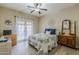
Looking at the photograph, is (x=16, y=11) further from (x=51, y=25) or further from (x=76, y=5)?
(x=76, y=5)

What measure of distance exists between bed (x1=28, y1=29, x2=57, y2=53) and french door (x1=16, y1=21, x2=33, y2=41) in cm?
11

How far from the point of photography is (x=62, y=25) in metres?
1.79

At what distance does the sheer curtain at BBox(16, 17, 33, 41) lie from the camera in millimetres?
1772

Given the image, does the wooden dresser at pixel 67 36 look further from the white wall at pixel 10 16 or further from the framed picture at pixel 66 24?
the white wall at pixel 10 16

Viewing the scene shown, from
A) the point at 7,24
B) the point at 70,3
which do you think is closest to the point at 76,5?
the point at 70,3

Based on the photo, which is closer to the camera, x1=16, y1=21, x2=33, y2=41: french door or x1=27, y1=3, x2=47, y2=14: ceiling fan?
x1=27, y1=3, x2=47, y2=14: ceiling fan

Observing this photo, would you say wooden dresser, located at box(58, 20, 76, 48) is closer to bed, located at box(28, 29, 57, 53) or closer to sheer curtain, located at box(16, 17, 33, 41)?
bed, located at box(28, 29, 57, 53)

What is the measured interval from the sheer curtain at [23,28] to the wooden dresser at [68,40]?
59 cm

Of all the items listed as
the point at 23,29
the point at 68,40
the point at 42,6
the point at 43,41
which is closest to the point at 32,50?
the point at 43,41

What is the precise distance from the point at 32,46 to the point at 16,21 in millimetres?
558

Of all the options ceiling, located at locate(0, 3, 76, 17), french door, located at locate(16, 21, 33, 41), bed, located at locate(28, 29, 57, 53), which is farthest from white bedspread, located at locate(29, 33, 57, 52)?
ceiling, located at locate(0, 3, 76, 17)

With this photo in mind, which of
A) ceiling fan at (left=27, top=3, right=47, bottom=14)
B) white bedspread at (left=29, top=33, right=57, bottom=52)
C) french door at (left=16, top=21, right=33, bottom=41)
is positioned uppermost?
ceiling fan at (left=27, top=3, right=47, bottom=14)

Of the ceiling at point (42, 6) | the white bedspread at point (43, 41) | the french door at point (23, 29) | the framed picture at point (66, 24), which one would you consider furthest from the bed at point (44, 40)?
the ceiling at point (42, 6)
